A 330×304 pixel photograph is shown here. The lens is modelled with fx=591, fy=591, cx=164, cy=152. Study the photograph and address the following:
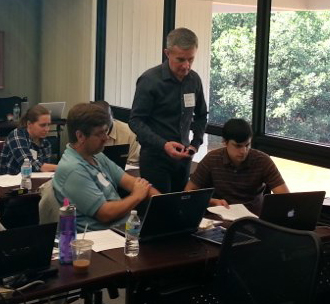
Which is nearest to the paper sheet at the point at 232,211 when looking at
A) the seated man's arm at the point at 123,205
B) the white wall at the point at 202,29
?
the seated man's arm at the point at 123,205

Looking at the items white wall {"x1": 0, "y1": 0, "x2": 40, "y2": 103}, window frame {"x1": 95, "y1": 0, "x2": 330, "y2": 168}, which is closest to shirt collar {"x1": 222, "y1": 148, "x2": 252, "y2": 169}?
window frame {"x1": 95, "y1": 0, "x2": 330, "y2": 168}

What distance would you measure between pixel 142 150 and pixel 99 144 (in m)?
0.92

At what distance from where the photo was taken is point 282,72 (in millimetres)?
4863

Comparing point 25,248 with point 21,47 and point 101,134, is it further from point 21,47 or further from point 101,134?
point 21,47

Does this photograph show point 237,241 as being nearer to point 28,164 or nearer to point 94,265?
point 94,265

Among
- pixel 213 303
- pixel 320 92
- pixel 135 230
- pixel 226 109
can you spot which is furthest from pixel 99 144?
pixel 226 109

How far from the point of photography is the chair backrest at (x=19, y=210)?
3576mm

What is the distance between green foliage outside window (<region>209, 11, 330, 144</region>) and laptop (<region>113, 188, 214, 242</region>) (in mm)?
2039

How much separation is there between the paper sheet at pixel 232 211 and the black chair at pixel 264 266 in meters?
0.71

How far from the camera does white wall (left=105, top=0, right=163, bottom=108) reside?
654cm

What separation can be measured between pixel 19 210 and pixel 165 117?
1075 mm

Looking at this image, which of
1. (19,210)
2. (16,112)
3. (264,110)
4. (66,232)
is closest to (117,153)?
(19,210)

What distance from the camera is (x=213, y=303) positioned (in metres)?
2.66

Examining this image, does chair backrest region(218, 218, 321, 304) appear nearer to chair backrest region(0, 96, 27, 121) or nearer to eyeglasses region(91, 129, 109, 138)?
eyeglasses region(91, 129, 109, 138)
